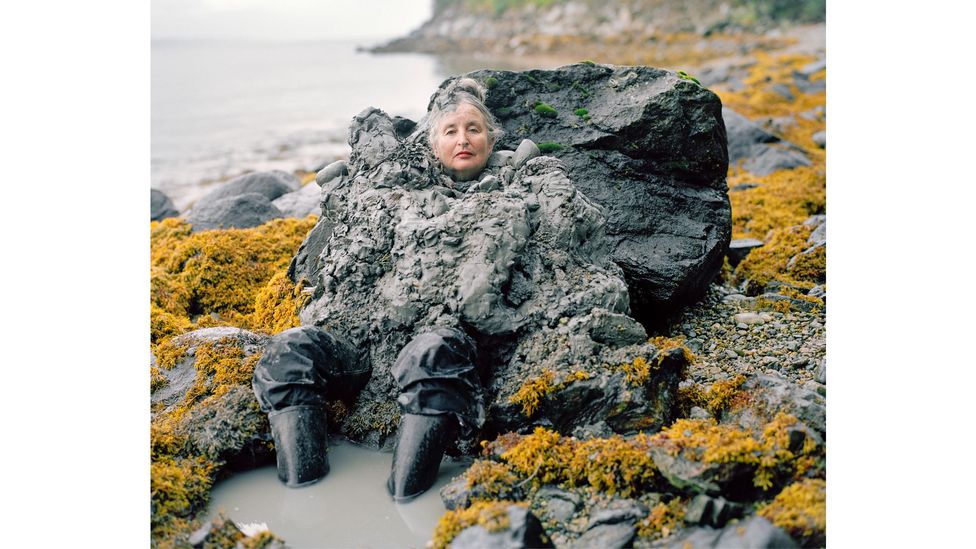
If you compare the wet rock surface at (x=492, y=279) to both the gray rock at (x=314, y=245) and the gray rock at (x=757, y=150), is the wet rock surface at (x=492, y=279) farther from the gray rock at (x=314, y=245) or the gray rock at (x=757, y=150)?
the gray rock at (x=757, y=150)

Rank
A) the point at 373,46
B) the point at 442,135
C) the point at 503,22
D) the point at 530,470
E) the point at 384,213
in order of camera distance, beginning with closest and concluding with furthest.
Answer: the point at 530,470 → the point at 384,213 → the point at 442,135 → the point at 503,22 → the point at 373,46

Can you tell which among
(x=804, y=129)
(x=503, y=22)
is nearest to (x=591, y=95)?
(x=804, y=129)

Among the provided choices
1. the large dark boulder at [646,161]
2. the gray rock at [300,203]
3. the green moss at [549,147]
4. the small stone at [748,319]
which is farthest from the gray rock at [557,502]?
the gray rock at [300,203]

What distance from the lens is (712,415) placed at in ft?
12.9

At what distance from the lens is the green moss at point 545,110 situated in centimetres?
593

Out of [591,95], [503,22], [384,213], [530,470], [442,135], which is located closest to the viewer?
[530,470]

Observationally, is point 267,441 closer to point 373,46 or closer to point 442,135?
point 442,135

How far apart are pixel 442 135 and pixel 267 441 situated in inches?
81.8

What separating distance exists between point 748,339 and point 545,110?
2.23 meters

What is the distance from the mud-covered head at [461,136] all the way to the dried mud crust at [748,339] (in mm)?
1772

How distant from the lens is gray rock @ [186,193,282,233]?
24.5ft

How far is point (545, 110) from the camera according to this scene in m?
5.94

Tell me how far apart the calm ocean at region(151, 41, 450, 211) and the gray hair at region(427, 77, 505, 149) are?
785 centimetres

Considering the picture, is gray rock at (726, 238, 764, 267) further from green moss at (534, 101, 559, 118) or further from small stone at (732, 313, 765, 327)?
green moss at (534, 101, 559, 118)
